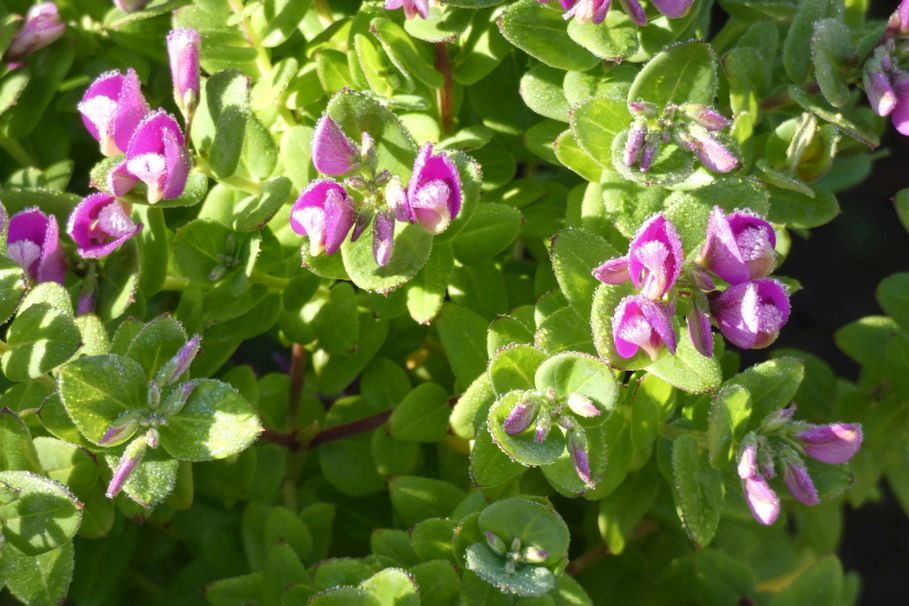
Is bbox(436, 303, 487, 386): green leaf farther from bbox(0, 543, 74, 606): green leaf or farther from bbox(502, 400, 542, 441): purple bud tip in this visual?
bbox(0, 543, 74, 606): green leaf

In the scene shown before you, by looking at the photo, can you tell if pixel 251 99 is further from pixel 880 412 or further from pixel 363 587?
pixel 880 412

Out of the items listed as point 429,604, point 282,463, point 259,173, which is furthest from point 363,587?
point 259,173

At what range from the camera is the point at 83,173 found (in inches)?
66.2

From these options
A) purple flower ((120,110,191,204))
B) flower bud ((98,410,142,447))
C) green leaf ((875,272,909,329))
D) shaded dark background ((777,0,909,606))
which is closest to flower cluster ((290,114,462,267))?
purple flower ((120,110,191,204))

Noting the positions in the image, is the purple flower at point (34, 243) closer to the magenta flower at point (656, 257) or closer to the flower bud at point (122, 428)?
the flower bud at point (122, 428)

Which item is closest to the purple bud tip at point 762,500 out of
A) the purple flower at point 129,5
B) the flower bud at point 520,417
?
the flower bud at point 520,417

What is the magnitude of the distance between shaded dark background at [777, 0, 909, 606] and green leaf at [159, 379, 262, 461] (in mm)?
1904

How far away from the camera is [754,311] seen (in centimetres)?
103

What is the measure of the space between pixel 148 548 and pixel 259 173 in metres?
0.70

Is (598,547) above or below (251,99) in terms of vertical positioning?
below

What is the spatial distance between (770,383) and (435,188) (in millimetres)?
451

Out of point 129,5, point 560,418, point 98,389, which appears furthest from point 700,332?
point 129,5

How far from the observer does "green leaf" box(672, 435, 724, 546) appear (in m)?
1.16

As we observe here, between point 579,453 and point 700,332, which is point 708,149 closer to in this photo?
point 700,332
